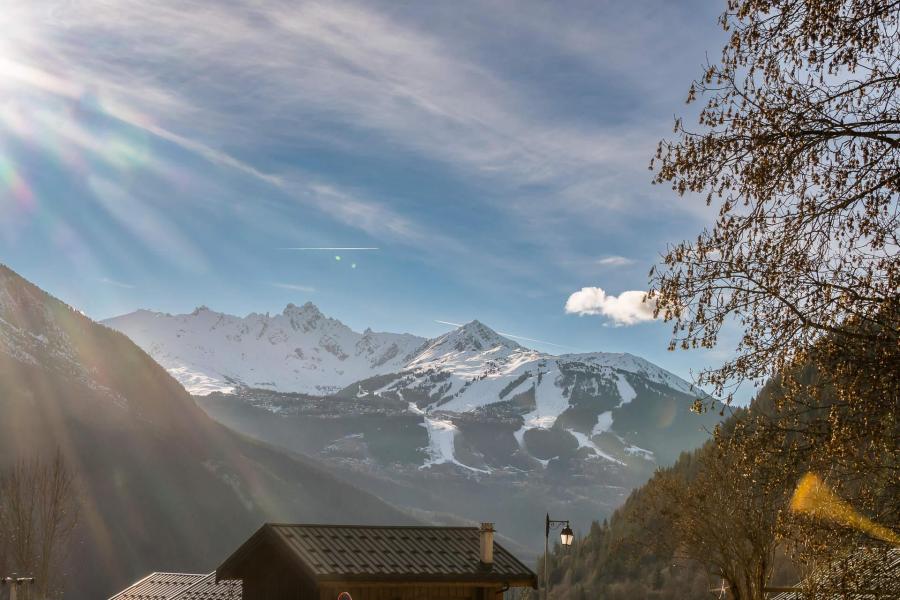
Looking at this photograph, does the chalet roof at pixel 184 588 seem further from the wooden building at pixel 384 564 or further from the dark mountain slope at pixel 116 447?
the dark mountain slope at pixel 116 447

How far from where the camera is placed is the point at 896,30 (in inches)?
414

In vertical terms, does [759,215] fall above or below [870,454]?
above

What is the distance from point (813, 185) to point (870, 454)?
376 centimetres

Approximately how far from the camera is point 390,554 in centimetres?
2578

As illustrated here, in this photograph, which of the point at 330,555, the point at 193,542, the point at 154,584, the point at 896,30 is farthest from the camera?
the point at 193,542

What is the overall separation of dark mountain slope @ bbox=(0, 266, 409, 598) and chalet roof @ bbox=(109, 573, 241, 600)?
257 ft

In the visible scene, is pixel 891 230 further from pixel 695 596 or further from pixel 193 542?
pixel 193 542

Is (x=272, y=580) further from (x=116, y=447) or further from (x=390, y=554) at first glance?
(x=116, y=447)

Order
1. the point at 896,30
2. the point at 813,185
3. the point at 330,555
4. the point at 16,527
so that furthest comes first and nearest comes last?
the point at 16,527
the point at 330,555
the point at 813,185
the point at 896,30

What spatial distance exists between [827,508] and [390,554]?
13.6m

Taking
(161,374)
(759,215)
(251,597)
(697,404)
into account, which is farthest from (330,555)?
(161,374)

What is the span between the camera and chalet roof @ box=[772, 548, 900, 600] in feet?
37.6

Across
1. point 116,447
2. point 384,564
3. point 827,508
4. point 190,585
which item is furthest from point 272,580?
point 116,447

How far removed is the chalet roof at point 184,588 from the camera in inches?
1405
